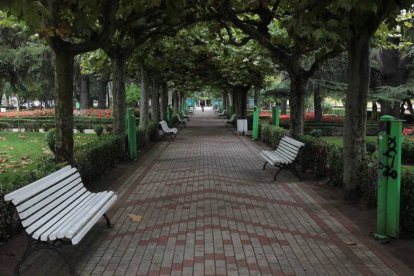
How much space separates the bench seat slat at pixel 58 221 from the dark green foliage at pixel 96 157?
2.76 meters

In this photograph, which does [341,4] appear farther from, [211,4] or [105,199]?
[211,4]

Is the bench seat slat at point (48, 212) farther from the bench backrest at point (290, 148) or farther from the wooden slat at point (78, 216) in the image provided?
the bench backrest at point (290, 148)

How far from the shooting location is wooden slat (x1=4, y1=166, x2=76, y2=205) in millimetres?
4590

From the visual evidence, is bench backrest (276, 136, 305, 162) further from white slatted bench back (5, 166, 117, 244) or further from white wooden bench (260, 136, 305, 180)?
white slatted bench back (5, 166, 117, 244)

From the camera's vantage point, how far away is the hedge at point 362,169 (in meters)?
6.23

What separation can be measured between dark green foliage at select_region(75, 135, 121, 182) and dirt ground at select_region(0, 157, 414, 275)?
277 mm

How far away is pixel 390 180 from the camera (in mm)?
6047

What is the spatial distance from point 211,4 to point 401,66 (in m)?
18.9

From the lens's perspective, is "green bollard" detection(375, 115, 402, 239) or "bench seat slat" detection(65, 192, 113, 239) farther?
"green bollard" detection(375, 115, 402, 239)

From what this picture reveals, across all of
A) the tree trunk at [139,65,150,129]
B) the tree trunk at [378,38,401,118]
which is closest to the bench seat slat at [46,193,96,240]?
the tree trunk at [139,65,150,129]

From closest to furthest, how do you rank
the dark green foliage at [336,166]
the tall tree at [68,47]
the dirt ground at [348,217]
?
the dirt ground at [348,217] < the tall tree at [68,47] < the dark green foliage at [336,166]

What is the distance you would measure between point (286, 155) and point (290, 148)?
0.20m

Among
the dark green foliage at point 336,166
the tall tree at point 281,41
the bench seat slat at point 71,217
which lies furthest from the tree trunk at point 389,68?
Answer: the bench seat slat at point 71,217

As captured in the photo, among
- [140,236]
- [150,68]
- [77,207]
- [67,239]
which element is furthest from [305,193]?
[150,68]
